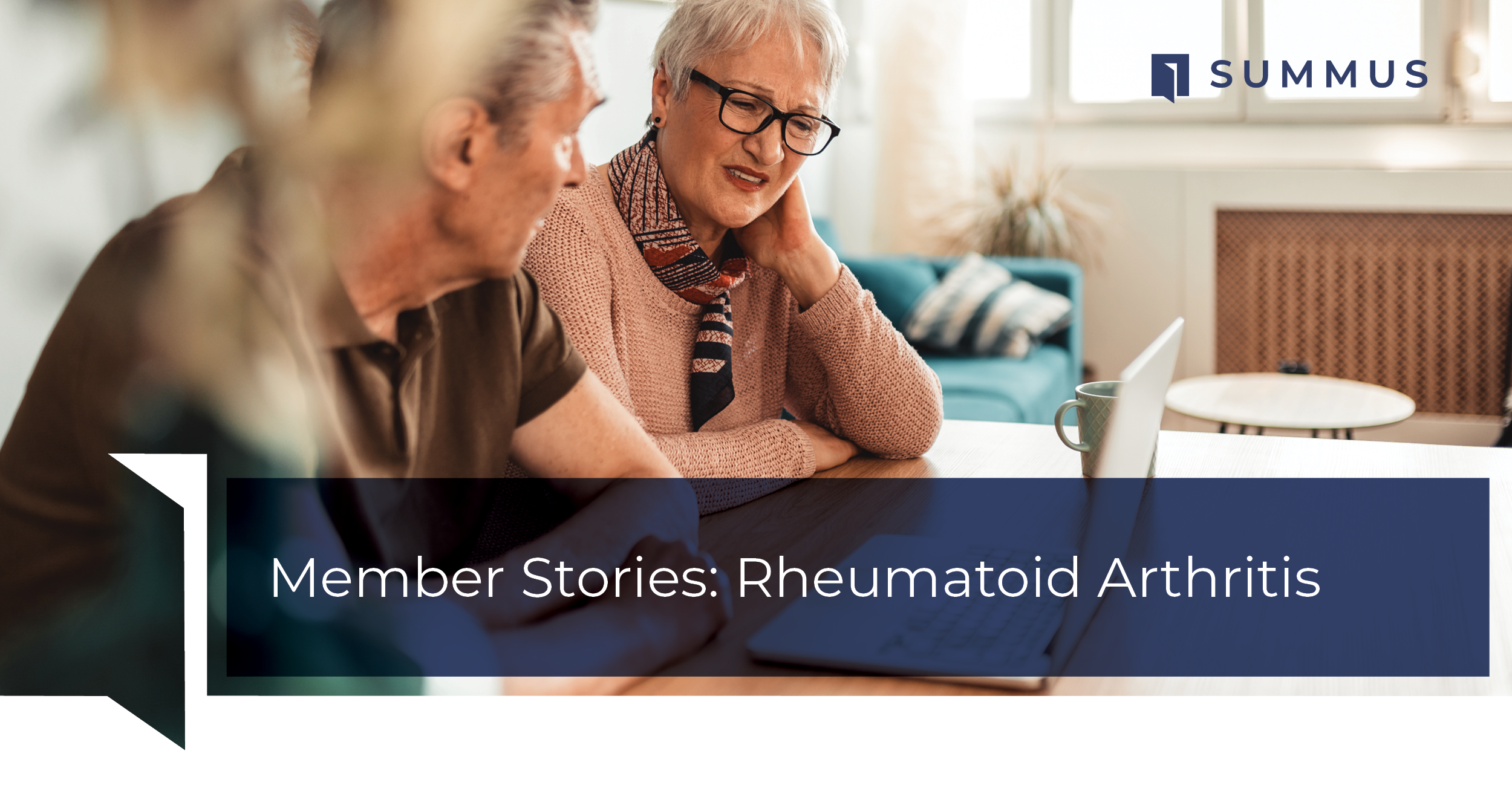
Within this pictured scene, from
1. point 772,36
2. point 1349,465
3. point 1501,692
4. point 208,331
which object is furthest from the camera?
point 1349,465

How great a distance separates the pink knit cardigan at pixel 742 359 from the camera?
1168 mm

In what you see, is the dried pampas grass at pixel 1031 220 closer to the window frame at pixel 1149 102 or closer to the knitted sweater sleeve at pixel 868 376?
the window frame at pixel 1149 102

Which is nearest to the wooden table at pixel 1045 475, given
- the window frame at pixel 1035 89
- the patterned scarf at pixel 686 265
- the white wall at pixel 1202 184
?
the patterned scarf at pixel 686 265

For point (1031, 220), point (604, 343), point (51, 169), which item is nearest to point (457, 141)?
point (51, 169)

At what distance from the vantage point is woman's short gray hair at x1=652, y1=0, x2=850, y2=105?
123 centimetres

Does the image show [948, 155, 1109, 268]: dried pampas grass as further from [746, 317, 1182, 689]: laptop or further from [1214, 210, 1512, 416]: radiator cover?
[746, 317, 1182, 689]: laptop

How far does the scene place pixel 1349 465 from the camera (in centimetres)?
137

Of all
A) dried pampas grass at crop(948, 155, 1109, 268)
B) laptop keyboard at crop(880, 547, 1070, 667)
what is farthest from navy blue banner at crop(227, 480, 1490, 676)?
dried pampas grass at crop(948, 155, 1109, 268)

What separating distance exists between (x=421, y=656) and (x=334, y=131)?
1.08 feet

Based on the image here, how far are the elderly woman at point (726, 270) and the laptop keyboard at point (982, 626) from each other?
0.34 m

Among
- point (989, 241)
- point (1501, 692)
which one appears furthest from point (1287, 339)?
point (1501, 692)

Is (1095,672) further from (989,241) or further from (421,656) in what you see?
(989,241)

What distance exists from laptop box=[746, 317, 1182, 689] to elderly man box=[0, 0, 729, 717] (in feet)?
0.28

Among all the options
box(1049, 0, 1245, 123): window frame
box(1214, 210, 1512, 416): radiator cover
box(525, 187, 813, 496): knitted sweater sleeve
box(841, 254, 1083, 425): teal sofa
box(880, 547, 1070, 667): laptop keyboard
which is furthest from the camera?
box(1049, 0, 1245, 123): window frame
